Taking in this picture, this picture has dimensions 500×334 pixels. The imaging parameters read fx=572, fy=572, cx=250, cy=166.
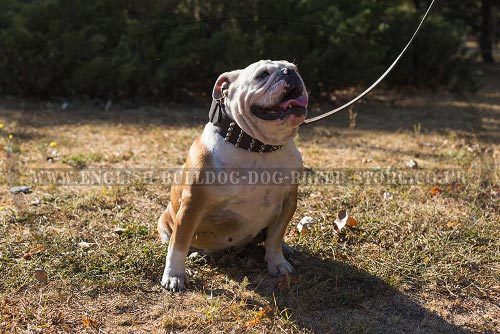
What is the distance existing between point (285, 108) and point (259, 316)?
1.06m

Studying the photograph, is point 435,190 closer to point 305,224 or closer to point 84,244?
point 305,224

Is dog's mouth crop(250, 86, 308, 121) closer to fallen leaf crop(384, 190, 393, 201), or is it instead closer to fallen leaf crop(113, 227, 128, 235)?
fallen leaf crop(113, 227, 128, 235)

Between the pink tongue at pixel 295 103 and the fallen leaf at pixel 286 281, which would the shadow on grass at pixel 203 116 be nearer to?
the fallen leaf at pixel 286 281

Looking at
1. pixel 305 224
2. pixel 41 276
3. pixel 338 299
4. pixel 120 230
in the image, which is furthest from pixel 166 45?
pixel 338 299

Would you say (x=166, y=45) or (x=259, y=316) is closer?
(x=259, y=316)

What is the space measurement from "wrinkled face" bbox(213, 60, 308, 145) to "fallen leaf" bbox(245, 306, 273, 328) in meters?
0.86

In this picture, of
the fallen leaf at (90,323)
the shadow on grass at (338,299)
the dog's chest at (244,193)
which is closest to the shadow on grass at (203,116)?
the shadow on grass at (338,299)

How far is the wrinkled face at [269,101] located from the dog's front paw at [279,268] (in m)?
0.78

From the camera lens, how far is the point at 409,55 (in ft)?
30.4

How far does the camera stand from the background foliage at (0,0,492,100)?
8.09 m

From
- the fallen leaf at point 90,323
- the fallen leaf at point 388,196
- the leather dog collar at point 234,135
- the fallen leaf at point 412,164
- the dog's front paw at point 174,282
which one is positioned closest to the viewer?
the fallen leaf at point 90,323

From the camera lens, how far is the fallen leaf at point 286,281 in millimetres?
3172

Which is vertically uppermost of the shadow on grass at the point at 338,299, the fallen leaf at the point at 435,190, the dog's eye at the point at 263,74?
the dog's eye at the point at 263,74

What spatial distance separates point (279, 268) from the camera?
3.34 meters
